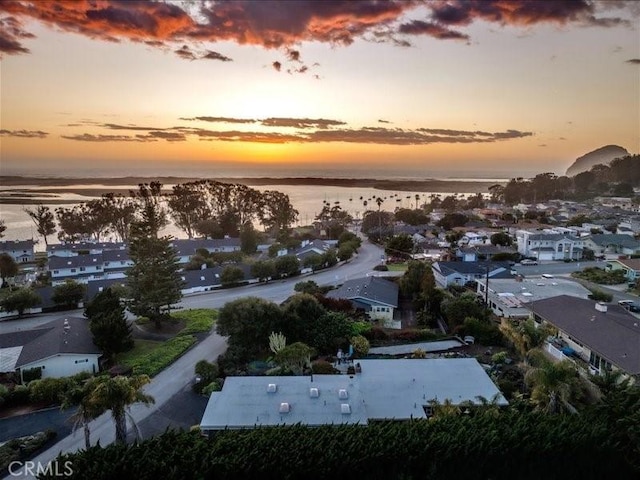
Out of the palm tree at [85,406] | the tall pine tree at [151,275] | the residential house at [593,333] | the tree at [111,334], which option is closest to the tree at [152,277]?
the tall pine tree at [151,275]

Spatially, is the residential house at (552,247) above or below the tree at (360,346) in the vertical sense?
above

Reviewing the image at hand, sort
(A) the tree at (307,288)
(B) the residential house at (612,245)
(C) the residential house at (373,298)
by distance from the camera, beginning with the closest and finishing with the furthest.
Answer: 1. (C) the residential house at (373,298)
2. (A) the tree at (307,288)
3. (B) the residential house at (612,245)

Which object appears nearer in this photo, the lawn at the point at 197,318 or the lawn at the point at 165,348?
the lawn at the point at 165,348

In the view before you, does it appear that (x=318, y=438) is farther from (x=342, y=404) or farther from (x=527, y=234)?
(x=527, y=234)

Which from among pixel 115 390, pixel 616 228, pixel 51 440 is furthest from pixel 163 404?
pixel 616 228

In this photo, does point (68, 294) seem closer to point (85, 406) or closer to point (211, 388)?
point (211, 388)

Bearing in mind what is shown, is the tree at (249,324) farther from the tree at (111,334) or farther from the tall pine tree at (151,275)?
the tall pine tree at (151,275)

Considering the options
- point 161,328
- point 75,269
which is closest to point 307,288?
point 161,328

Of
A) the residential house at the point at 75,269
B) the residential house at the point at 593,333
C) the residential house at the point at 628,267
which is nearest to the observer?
the residential house at the point at 593,333
